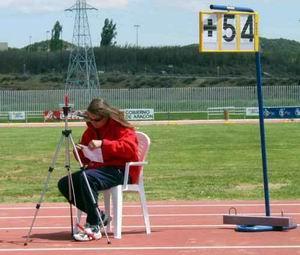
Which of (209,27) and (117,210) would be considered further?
(209,27)

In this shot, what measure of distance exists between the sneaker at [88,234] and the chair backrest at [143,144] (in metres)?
1.13

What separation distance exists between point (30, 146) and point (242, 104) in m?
49.6

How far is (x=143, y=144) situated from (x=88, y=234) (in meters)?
1.45

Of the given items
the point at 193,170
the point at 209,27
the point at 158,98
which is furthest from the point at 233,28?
the point at 158,98

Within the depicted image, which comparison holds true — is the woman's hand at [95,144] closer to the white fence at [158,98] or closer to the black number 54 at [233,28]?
the black number 54 at [233,28]

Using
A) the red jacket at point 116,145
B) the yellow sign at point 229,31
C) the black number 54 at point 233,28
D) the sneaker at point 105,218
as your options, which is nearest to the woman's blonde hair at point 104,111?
the red jacket at point 116,145

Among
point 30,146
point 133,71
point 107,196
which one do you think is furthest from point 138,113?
point 133,71

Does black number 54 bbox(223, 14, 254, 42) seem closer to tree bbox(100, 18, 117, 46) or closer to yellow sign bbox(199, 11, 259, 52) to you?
yellow sign bbox(199, 11, 259, 52)

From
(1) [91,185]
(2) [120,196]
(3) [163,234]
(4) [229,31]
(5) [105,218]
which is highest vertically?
(4) [229,31]

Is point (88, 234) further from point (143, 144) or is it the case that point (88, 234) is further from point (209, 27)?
point (209, 27)

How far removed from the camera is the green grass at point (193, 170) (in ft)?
45.6

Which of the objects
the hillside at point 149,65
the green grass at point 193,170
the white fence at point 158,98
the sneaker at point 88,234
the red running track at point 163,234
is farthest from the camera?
the hillside at point 149,65

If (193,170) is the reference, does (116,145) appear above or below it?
above

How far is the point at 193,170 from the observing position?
1842 centimetres
